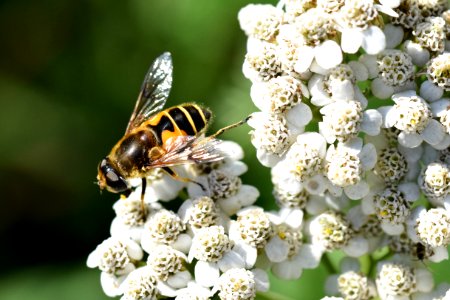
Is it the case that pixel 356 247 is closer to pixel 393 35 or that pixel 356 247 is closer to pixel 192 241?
pixel 192 241

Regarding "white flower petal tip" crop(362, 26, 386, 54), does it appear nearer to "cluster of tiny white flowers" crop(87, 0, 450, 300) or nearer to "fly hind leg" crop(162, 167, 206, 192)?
"cluster of tiny white flowers" crop(87, 0, 450, 300)

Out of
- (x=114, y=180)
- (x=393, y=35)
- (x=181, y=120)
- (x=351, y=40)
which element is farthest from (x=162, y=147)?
(x=393, y=35)

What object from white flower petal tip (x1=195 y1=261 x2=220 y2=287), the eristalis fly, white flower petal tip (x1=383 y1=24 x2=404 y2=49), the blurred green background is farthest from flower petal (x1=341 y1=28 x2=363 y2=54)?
the blurred green background

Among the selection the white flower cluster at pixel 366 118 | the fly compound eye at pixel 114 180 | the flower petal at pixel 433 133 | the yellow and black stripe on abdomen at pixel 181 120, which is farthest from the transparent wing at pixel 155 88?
the flower petal at pixel 433 133

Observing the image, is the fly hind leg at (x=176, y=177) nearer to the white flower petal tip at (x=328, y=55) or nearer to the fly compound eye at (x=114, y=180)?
the fly compound eye at (x=114, y=180)

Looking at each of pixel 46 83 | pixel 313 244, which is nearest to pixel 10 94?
pixel 46 83

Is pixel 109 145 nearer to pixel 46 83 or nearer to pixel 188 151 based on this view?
pixel 46 83
